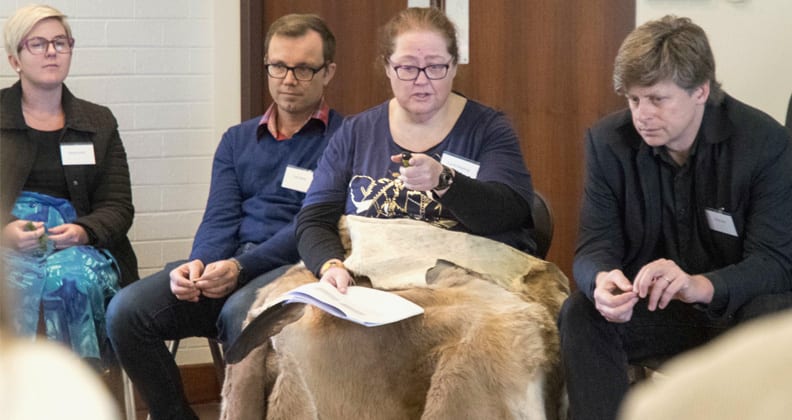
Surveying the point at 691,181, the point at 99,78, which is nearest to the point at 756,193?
the point at 691,181

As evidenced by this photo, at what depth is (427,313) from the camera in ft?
7.89

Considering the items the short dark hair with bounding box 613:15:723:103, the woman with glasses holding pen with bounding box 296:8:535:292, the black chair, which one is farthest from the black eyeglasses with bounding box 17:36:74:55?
the short dark hair with bounding box 613:15:723:103

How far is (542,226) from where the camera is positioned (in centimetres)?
300

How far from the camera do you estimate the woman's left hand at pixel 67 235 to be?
10.3 ft

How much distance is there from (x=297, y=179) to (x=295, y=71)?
33cm

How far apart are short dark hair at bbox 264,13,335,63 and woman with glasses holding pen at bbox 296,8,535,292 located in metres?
0.36

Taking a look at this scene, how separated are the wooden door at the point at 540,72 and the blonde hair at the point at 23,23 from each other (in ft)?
3.54

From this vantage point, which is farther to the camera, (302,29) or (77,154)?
(77,154)

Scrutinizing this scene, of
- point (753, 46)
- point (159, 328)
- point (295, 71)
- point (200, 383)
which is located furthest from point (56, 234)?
point (753, 46)

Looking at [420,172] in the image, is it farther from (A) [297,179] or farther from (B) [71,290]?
(B) [71,290]

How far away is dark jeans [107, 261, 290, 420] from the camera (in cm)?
295

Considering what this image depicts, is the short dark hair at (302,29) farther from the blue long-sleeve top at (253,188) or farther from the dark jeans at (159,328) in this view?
the dark jeans at (159,328)

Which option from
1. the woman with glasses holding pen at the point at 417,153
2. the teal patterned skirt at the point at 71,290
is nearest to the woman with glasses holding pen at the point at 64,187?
the teal patterned skirt at the point at 71,290

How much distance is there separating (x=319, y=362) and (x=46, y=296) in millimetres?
1039
